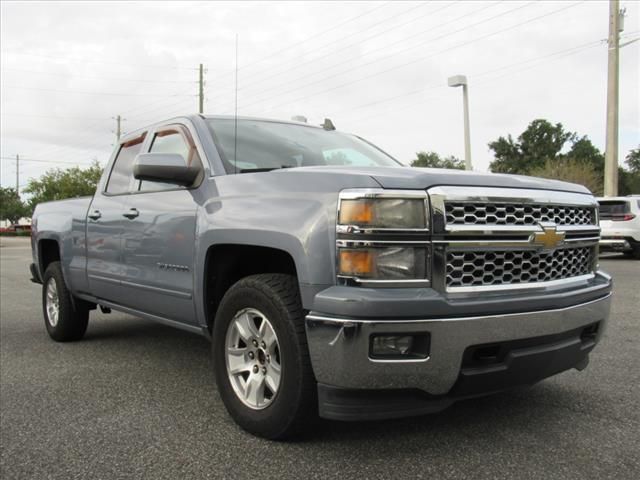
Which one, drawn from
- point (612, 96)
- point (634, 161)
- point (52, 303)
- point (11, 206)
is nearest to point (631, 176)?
point (634, 161)

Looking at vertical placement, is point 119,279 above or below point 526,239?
below

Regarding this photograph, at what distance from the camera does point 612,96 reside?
19.5 m

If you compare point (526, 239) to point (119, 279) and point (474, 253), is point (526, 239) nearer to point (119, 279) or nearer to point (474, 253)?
point (474, 253)

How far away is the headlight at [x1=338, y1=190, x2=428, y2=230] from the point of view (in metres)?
2.42

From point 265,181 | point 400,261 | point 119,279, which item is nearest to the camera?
point 400,261

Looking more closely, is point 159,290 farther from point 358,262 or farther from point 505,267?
point 505,267

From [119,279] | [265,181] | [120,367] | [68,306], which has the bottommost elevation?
[120,367]

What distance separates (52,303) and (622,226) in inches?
480

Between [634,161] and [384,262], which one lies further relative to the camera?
[634,161]

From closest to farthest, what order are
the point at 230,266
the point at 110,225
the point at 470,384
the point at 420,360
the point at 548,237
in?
the point at 420,360
the point at 470,384
the point at 548,237
the point at 230,266
the point at 110,225

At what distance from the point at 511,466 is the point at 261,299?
4.36ft

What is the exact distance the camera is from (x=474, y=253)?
2531mm

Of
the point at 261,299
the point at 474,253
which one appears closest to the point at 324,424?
the point at 261,299

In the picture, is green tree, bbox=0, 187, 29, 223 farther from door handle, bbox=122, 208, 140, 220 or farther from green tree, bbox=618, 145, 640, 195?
door handle, bbox=122, 208, 140, 220
